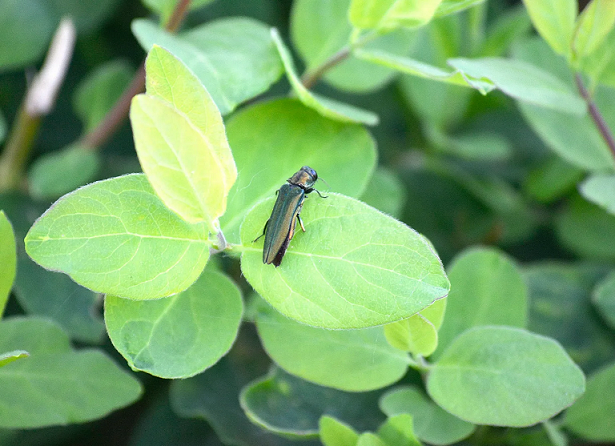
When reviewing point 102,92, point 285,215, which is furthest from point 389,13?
point 102,92

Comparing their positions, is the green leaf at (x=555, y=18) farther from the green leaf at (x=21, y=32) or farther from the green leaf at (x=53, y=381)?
the green leaf at (x=21, y=32)

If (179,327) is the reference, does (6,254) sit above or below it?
above

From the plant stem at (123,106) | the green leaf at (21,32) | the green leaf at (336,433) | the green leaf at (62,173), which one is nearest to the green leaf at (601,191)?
the green leaf at (336,433)

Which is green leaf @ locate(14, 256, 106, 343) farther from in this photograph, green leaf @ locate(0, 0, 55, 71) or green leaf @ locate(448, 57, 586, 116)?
green leaf @ locate(448, 57, 586, 116)

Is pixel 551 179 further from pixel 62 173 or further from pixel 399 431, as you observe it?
pixel 62 173

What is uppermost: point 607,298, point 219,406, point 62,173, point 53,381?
point 62,173

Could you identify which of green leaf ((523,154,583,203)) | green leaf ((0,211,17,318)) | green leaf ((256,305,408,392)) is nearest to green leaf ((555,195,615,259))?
green leaf ((523,154,583,203))

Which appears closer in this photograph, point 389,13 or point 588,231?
point 389,13
